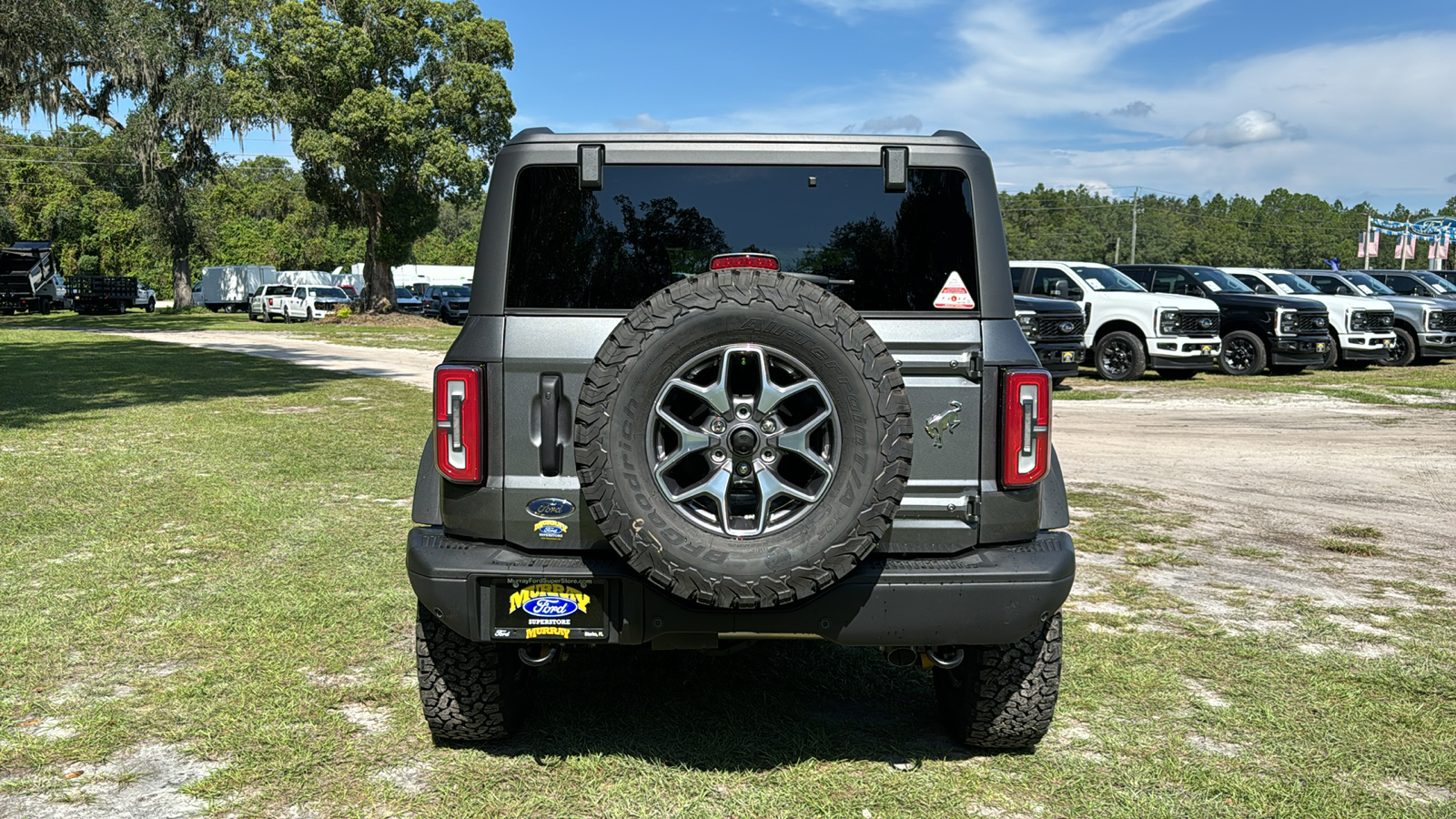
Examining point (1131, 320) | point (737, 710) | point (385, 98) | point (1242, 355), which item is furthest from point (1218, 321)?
point (385, 98)

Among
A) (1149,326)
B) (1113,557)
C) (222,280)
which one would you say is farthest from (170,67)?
(1113,557)

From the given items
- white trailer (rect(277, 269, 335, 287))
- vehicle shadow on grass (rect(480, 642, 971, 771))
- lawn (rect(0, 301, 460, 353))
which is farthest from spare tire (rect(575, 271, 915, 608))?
white trailer (rect(277, 269, 335, 287))

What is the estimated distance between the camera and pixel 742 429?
3191mm

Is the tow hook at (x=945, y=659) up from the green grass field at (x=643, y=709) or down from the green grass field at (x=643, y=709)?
up

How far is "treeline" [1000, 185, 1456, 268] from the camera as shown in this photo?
12488cm

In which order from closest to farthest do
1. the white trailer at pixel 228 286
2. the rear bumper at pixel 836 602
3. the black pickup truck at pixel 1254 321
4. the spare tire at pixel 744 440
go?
the spare tire at pixel 744 440 < the rear bumper at pixel 836 602 < the black pickup truck at pixel 1254 321 < the white trailer at pixel 228 286

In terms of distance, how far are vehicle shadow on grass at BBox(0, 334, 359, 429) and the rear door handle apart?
A: 35.5 ft

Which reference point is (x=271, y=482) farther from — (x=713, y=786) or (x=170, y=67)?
(x=170, y=67)

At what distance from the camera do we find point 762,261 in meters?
3.71

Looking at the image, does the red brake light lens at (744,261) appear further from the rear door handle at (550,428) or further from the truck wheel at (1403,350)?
the truck wheel at (1403,350)

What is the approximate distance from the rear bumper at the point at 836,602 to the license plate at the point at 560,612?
0.08 ft

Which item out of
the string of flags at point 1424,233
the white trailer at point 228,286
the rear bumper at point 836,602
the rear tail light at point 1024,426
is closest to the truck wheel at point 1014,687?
the rear bumper at point 836,602

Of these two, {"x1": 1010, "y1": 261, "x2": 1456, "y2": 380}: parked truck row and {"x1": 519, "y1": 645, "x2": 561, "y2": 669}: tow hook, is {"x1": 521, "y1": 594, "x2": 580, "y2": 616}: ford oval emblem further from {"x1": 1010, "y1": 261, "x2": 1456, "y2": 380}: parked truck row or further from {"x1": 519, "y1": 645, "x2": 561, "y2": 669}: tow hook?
{"x1": 1010, "y1": 261, "x2": 1456, "y2": 380}: parked truck row

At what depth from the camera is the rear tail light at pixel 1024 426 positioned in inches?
138
